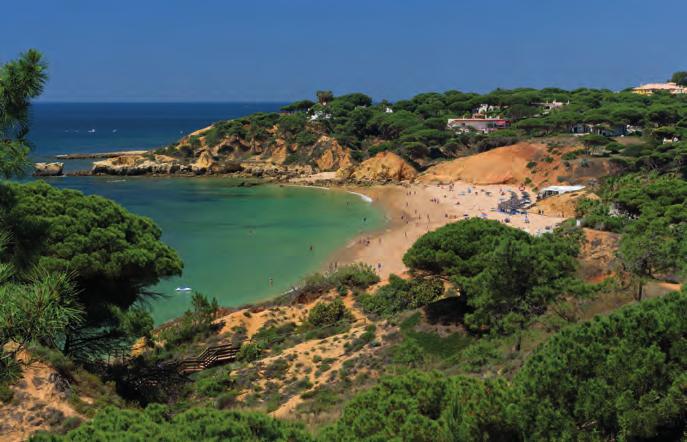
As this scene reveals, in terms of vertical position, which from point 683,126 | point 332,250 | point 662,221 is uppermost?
point 683,126

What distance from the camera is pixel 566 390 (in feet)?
21.3

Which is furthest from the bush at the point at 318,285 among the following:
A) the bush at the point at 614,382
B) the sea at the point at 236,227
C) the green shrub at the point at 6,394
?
the bush at the point at 614,382

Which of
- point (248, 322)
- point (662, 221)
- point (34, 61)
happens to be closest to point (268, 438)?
point (34, 61)

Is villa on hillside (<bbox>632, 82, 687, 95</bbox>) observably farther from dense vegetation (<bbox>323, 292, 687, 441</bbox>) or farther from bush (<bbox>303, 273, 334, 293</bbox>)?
dense vegetation (<bbox>323, 292, 687, 441</bbox>)

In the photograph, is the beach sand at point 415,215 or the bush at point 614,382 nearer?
the bush at point 614,382

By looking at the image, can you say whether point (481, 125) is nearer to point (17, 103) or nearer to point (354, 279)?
point (354, 279)

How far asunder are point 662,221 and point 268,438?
896 inches

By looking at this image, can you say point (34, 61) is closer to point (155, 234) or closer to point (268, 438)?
point (268, 438)

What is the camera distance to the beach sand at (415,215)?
1373 inches

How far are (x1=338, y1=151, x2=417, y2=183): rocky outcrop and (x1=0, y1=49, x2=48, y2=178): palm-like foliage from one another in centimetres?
5532

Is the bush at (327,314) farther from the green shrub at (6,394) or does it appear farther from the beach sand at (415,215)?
the green shrub at (6,394)

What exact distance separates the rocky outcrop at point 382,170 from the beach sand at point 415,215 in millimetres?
3398

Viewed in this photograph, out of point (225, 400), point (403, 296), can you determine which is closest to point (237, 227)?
point (403, 296)

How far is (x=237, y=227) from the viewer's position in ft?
143
